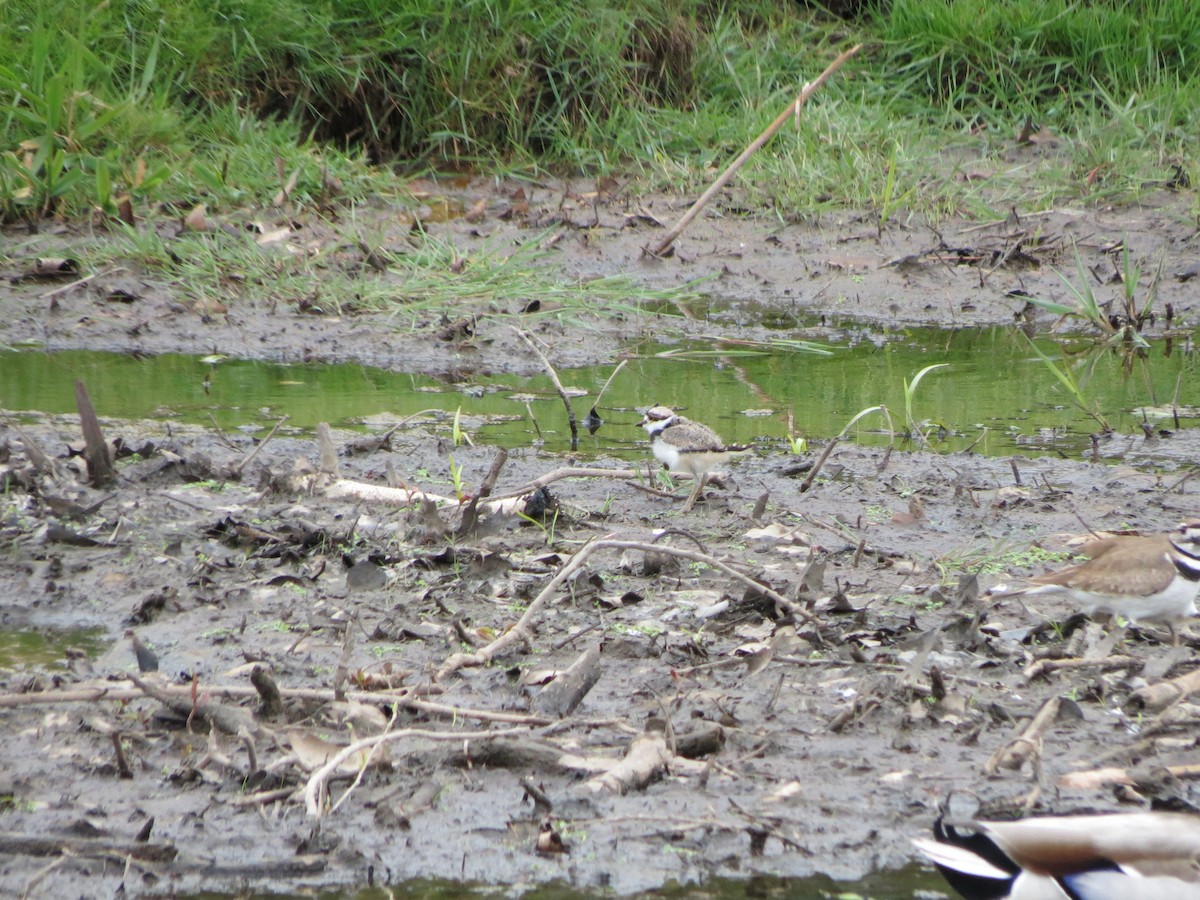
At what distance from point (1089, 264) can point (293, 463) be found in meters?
6.98

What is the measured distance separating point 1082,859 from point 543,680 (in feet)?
5.78

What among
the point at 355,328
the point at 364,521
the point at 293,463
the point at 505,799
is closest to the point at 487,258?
the point at 355,328

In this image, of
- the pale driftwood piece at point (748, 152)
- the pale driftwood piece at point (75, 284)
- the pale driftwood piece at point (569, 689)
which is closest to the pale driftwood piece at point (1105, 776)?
the pale driftwood piece at point (569, 689)

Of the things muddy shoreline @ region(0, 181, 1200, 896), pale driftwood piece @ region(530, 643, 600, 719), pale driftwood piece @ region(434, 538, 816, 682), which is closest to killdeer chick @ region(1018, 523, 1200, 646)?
muddy shoreline @ region(0, 181, 1200, 896)

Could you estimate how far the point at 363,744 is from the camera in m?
3.55

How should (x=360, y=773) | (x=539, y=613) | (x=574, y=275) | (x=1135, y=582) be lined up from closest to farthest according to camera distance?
1. (x=360, y=773)
2. (x=1135, y=582)
3. (x=539, y=613)
4. (x=574, y=275)

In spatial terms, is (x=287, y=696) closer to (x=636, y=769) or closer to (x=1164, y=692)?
(x=636, y=769)

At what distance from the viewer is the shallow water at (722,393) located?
24.4 feet

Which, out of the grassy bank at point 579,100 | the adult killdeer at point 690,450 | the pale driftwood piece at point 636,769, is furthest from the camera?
the grassy bank at point 579,100

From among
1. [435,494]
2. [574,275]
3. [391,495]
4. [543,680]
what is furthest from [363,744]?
[574,275]

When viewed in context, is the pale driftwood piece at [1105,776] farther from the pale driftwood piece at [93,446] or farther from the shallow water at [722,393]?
the pale driftwood piece at [93,446]

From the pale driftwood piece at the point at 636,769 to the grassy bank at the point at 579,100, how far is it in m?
7.54

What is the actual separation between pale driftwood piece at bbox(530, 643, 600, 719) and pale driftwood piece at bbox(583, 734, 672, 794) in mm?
296

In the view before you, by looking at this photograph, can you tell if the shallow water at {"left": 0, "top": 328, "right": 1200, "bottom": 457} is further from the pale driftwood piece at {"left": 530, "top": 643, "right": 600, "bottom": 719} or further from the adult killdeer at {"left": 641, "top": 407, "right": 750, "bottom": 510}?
the pale driftwood piece at {"left": 530, "top": 643, "right": 600, "bottom": 719}
